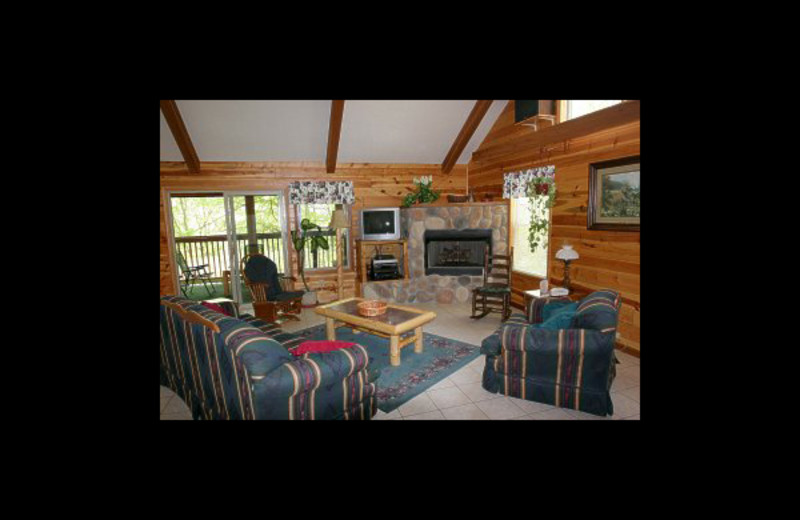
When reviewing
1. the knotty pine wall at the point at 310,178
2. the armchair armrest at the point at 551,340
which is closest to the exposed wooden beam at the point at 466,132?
the knotty pine wall at the point at 310,178

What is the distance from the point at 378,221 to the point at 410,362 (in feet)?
9.96

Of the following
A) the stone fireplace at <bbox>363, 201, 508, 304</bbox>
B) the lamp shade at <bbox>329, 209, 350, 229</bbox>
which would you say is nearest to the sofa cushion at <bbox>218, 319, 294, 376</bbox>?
the lamp shade at <bbox>329, 209, 350, 229</bbox>

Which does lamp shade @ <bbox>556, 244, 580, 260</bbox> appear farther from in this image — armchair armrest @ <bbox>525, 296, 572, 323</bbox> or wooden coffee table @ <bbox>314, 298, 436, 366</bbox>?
wooden coffee table @ <bbox>314, 298, 436, 366</bbox>

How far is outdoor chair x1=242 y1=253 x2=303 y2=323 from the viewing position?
497 centimetres

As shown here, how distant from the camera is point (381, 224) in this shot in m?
6.30

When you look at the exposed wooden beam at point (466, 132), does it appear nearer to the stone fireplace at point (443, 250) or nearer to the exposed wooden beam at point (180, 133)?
the stone fireplace at point (443, 250)

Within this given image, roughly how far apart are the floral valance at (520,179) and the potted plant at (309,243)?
3056 millimetres

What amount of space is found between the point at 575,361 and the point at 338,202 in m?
4.69

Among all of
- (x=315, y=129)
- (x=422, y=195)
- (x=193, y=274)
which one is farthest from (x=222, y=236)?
(x=422, y=195)

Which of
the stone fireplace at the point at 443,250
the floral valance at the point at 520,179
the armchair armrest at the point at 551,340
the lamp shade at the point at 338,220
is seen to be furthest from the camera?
the stone fireplace at the point at 443,250

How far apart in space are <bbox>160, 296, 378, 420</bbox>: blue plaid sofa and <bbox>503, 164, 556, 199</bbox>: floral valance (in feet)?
12.2

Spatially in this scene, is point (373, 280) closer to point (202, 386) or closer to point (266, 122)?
point (266, 122)

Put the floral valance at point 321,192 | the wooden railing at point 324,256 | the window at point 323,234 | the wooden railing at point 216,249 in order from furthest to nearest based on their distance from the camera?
the wooden railing at point 216,249
the wooden railing at point 324,256
the window at point 323,234
the floral valance at point 321,192

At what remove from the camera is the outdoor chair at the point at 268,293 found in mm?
4969
